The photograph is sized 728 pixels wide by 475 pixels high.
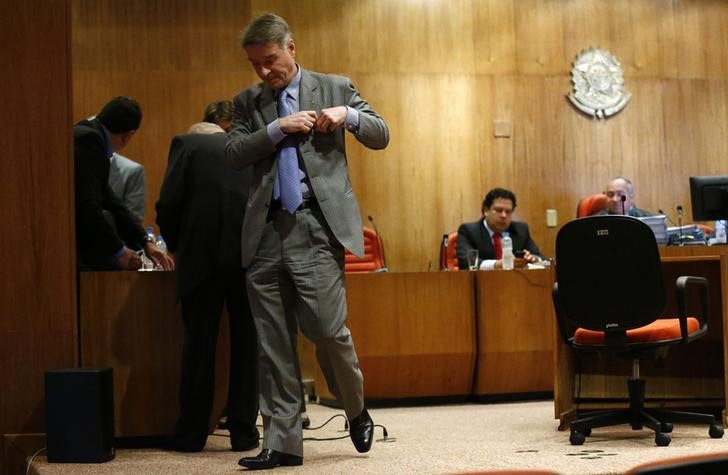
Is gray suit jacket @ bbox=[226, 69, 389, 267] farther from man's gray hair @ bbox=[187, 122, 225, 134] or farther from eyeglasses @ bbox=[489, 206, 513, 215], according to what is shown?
eyeglasses @ bbox=[489, 206, 513, 215]

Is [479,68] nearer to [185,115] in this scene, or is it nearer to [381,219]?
[381,219]

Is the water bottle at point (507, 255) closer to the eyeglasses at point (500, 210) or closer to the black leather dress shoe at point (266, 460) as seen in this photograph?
the eyeglasses at point (500, 210)

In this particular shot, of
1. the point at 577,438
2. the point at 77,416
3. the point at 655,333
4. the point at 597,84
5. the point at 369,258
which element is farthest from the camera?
the point at 597,84

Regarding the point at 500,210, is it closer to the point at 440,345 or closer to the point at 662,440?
the point at 440,345

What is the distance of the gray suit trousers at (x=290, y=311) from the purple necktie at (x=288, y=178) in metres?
0.05

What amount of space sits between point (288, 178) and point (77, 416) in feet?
4.28

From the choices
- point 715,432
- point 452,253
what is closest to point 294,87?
point 715,432

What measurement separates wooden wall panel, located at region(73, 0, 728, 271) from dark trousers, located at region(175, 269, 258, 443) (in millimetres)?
4111

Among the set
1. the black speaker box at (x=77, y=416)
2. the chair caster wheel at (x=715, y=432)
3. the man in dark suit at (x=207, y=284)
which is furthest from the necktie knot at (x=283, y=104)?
the chair caster wheel at (x=715, y=432)

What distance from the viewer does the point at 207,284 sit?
4.37 m

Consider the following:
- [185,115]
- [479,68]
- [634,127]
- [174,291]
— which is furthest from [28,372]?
[634,127]

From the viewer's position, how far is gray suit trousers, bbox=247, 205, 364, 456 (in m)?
3.81

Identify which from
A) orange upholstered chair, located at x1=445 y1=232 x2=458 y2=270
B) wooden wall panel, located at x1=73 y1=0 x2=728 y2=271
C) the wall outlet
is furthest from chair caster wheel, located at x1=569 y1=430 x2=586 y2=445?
the wall outlet

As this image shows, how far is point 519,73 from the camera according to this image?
916 cm
